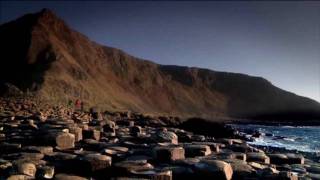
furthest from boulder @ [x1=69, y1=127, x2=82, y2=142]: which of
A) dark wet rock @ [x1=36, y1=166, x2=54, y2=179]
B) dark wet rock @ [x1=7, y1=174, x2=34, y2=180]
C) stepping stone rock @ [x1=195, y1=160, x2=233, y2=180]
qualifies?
stepping stone rock @ [x1=195, y1=160, x2=233, y2=180]

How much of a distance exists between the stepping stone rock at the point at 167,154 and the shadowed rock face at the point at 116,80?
44.1 meters

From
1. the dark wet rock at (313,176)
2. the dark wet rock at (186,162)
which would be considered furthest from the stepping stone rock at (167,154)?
the dark wet rock at (313,176)

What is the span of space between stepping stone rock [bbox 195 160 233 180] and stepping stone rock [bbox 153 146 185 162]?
3.52 feet

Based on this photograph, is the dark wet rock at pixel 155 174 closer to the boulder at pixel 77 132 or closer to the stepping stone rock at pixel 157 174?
the stepping stone rock at pixel 157 174

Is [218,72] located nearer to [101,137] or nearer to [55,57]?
[55,57]

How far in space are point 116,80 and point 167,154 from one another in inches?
4453

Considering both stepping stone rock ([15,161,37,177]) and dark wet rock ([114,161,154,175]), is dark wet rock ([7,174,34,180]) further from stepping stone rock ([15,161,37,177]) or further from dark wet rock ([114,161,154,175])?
dark wet rock ([114,161,154,175])

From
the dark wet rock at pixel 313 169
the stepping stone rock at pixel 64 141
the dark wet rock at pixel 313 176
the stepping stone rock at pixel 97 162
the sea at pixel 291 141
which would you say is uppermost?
the stepping stone rock at pixel 64 141

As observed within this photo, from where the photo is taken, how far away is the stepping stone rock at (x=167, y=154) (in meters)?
8.03

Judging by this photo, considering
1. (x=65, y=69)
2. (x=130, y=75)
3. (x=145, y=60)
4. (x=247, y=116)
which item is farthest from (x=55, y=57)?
(x=247, y=116)

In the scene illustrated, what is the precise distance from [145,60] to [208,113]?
1073 inches

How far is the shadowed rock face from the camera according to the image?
74.4 metres

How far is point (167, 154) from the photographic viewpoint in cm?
806

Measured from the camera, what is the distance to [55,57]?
82062 mm
